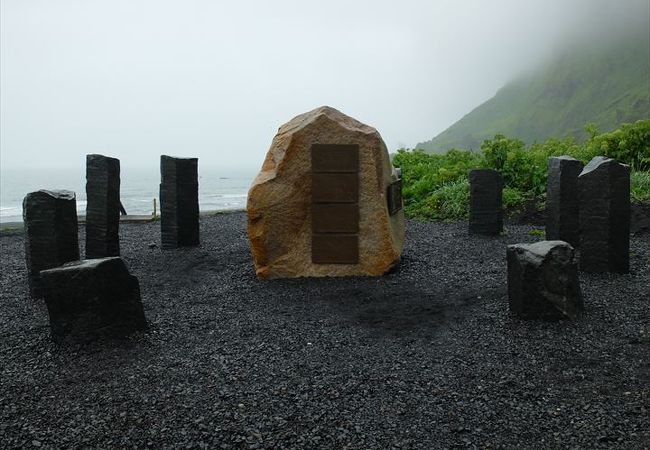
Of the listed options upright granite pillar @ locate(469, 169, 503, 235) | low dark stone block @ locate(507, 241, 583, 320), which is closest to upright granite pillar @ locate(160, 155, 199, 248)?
upright granite pillar @ locate(469, 169, 503, 235)

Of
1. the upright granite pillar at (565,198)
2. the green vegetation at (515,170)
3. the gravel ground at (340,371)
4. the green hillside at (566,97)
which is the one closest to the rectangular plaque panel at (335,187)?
the gravel ground at (340,371)

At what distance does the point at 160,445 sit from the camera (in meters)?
3.74

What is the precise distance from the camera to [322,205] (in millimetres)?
8008

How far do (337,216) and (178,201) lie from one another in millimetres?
3657

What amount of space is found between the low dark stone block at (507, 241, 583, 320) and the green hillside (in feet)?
184

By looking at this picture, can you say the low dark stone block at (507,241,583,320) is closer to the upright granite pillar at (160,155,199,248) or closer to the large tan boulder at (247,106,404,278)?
the large tan boulder at (247,106,404,278)

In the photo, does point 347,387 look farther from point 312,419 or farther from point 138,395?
point 138,395

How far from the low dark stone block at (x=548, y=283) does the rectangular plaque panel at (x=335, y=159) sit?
2.90m

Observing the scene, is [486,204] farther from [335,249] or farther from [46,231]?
[46,231]

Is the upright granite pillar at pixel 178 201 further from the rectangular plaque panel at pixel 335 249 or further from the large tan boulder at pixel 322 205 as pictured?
the rectangular plaque panel at pixel 335 249

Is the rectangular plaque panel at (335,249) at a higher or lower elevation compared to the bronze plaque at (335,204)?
lower

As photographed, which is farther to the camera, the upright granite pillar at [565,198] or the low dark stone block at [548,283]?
the upright granite pillar at [565,198]

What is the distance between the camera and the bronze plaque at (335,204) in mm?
7969

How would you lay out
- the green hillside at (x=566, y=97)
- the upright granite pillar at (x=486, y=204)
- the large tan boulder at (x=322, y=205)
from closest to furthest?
1. the large tan boulder at (x=322, y=205)
2. the upright granite pillar at (x=486, y=204)
3. the green hillside at (x=566, y=97)
